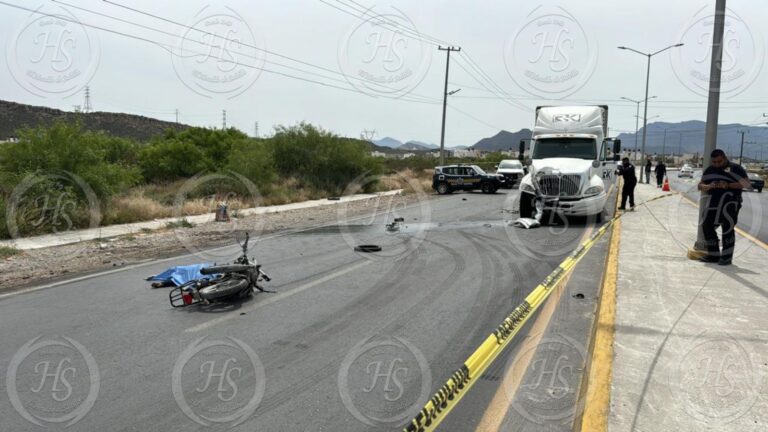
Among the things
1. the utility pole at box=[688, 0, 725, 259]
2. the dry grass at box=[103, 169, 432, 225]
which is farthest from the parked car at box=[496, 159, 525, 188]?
the utility pole at box=[688, 0, 725, 259]

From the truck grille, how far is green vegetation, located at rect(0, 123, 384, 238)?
12068 millimetres

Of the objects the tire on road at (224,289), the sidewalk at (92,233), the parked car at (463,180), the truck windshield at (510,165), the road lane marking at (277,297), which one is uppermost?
the truck windshield at (510,165)

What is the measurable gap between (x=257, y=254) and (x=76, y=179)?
821 cm

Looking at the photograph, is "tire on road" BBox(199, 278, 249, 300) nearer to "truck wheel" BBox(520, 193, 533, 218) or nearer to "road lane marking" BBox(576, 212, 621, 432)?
"road lane marking" BBox(576, 212, 621, 432)

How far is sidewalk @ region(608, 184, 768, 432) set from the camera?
3.85 metres

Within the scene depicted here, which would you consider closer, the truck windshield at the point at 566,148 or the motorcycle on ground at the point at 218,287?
the motorcycle on ground at the point at 218,287

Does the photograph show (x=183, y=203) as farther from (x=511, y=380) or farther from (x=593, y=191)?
(x=511, y=380)

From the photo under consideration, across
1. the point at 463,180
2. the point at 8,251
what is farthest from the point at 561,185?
the point at 463,180

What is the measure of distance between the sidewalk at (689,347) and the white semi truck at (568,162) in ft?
21.5

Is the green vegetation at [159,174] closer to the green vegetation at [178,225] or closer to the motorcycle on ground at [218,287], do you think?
the green vegetation at [178,225]

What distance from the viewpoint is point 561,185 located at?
639 inches

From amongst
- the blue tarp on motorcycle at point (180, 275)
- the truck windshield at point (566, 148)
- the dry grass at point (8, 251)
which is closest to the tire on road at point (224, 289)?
the blue tarp on motorcycle at point (180, 275)

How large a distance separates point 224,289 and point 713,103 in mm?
8596

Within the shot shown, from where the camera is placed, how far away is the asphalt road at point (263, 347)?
4.18 metres
